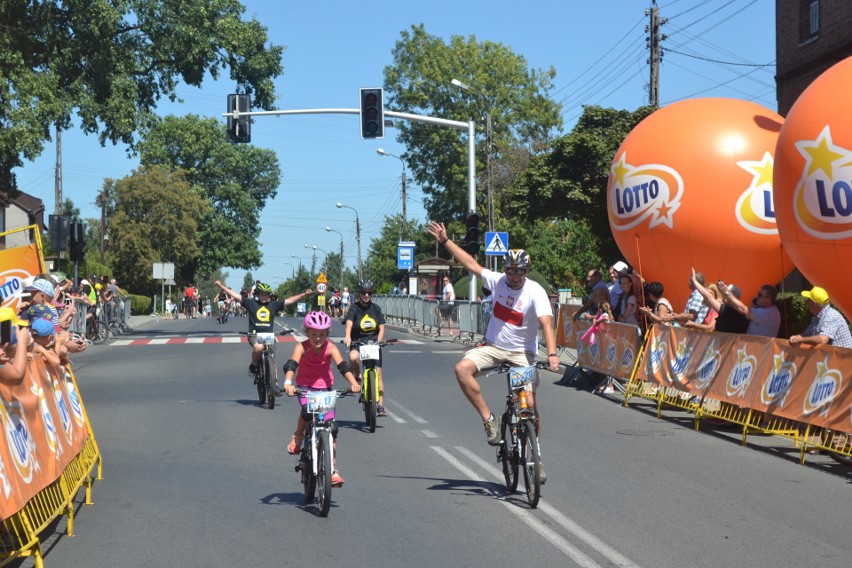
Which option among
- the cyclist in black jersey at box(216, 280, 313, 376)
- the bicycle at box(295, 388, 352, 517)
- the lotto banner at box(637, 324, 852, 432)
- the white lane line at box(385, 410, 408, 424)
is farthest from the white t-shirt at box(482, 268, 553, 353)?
the cyclist in black jersey at box(216, 280, 313, 376)

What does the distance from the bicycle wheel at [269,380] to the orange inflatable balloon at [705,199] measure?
728 cm

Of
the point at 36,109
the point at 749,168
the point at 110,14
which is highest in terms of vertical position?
the point at 110,14

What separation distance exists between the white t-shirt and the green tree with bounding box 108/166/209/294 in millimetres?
69076

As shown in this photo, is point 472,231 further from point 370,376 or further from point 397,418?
point 370,376

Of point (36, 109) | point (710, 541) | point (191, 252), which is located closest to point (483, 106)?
point (191, 252)

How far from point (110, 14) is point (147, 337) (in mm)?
10676

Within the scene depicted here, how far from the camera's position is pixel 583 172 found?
3828cm

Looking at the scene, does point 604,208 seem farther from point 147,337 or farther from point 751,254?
point 751,254

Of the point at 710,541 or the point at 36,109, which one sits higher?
the point at 36,109

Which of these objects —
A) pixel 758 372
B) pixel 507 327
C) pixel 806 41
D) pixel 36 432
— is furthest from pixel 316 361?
pixel 806 41

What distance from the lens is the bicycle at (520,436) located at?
8.48 meters

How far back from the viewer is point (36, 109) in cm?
3019

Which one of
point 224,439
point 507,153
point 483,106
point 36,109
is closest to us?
point 224,439

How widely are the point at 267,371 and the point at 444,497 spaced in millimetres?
7411
